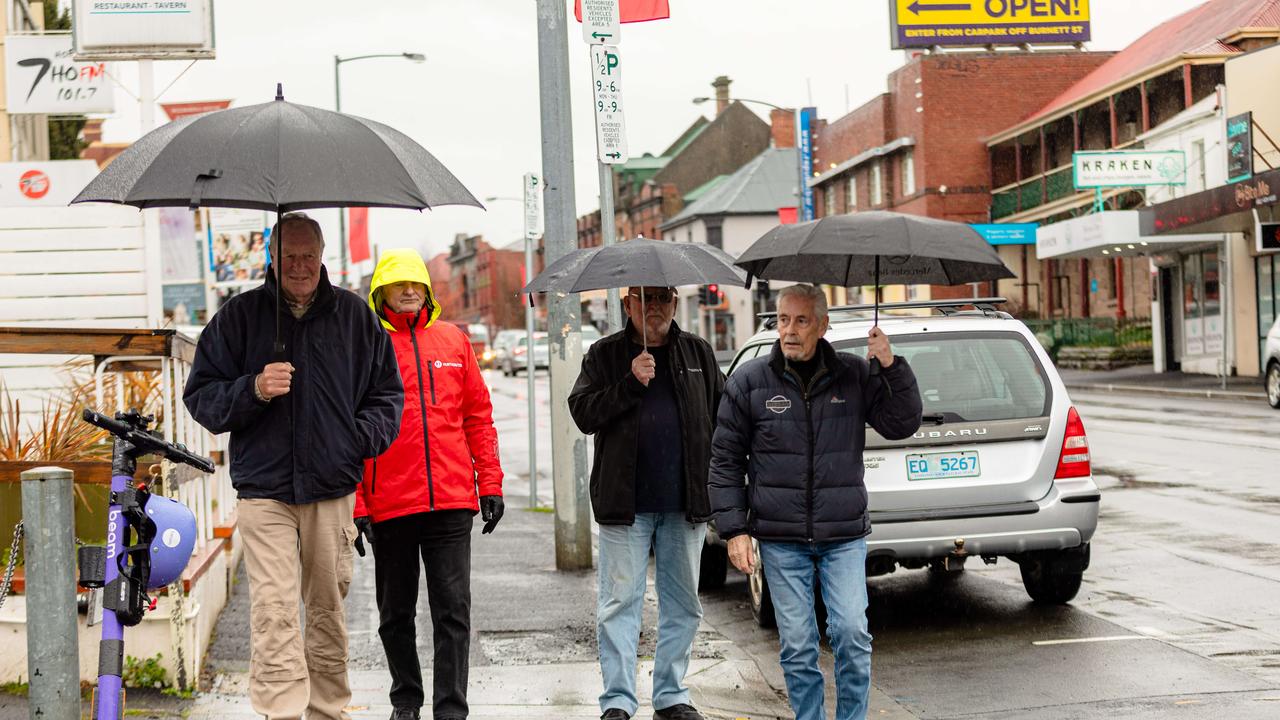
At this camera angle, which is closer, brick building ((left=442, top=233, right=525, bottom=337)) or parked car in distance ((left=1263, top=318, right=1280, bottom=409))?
parked car in distance ((left=1263, top=318, right=1280, bottom=409))

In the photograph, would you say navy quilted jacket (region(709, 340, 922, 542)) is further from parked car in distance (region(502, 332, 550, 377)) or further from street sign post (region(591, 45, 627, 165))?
parked car in distance (region(502, 332, 550, 377))

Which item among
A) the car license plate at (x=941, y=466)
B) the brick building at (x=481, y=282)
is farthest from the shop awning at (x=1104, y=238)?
the brick building at (x=481, y=282)

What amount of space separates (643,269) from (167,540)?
2.19 metres

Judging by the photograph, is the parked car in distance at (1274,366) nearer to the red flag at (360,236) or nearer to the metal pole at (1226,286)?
the metal pole at (1226,286)

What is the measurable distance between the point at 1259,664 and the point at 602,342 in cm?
356

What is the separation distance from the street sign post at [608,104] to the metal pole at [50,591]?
233 inches

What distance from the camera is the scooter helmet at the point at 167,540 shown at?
4.61 metres

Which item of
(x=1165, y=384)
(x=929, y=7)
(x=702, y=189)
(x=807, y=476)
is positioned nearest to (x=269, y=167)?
(x=807, y=476)

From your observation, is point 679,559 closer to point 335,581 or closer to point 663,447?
point 663,447

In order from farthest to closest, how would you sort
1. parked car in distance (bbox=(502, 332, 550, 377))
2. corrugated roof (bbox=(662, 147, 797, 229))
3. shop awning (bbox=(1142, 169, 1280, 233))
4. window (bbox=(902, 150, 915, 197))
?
corrugated roof (bbox=(662, 147, 797, 229)) → parked car in distance (bbox=(502, 332, 550, 377)) → window (bbox=(902, 150, 915, 197)) → shop awning (bbox=(1142, 169, 1280, 233))

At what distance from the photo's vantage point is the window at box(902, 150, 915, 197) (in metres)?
54.1

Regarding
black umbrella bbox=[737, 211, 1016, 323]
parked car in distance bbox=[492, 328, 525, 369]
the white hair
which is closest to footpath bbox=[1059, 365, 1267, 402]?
black umbrella bbox=[737, 211, 1016, 323]

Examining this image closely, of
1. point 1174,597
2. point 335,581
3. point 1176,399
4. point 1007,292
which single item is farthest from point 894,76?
point 335,581

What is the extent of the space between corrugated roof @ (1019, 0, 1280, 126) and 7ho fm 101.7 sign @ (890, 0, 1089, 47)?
7.63 feet
